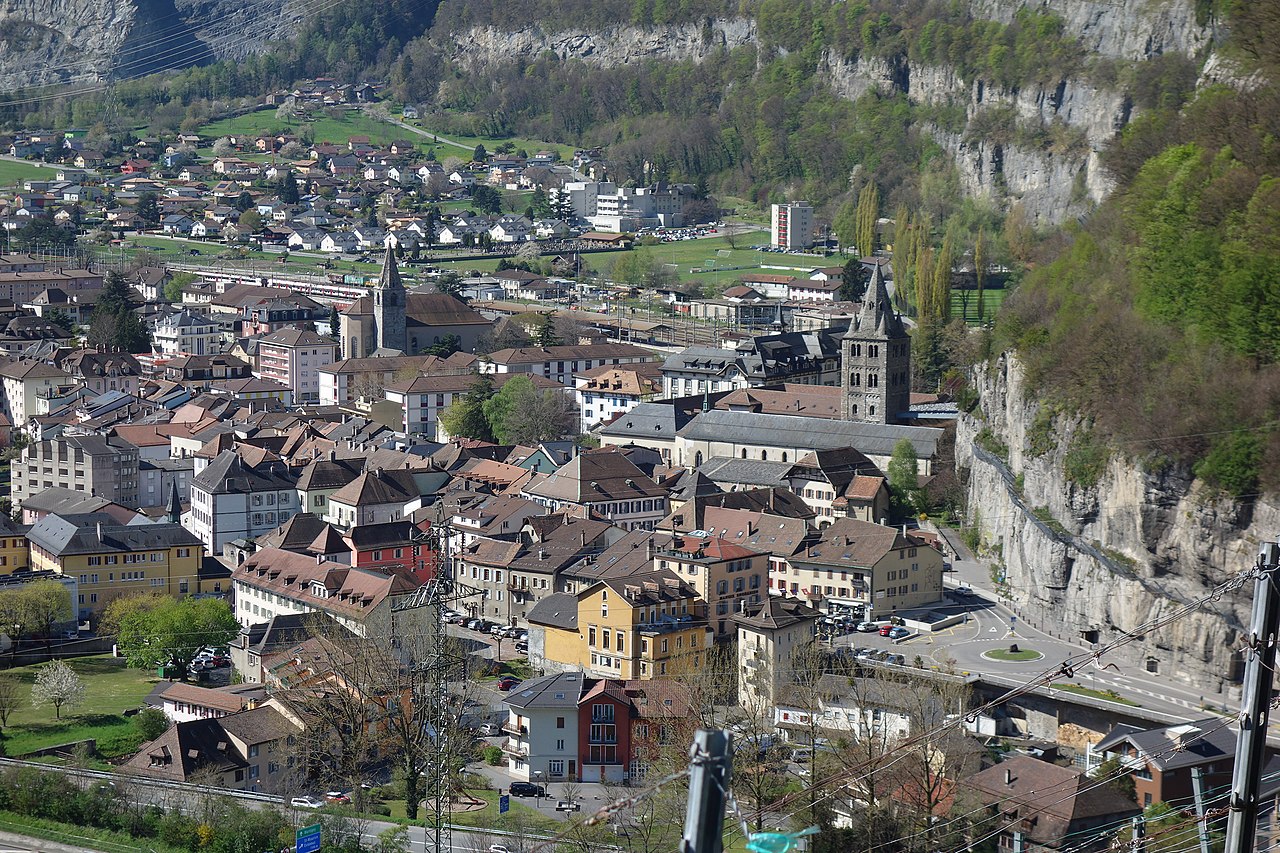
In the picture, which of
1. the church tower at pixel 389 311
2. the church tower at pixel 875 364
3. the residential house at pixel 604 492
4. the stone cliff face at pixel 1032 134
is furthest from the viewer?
the stone cliff face at pixel 1032 134

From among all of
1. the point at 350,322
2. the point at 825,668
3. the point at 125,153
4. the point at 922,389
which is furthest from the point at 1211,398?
the point at 125,153

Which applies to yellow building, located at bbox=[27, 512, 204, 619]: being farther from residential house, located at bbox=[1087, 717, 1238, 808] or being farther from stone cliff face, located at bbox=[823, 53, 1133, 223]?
stone cliff face, located at bbox=[823, 53, 1133, 223]

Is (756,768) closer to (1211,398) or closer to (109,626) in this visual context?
(1211,398)

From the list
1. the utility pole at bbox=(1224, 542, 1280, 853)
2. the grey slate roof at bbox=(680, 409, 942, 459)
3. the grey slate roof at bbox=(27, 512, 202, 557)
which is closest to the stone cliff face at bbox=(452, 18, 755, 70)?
the grey slate roof at bbox=(680, 409, 942, 459)

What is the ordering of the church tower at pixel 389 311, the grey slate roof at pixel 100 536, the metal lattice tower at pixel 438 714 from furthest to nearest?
the church tower at pixel 389 311 < the grey slate roof at pixel 100 536 < the metal lattice tower at pixel 438 714

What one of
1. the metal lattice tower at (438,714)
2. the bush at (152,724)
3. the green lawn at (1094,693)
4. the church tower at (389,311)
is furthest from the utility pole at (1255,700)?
the church tower at (389,311)

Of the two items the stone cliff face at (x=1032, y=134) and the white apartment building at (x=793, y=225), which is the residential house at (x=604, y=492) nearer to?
the stone cliff face at (x=1032, y=134)

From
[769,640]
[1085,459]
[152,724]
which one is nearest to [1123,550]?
[1085,459]

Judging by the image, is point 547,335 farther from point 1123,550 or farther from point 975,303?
point 1123,550
